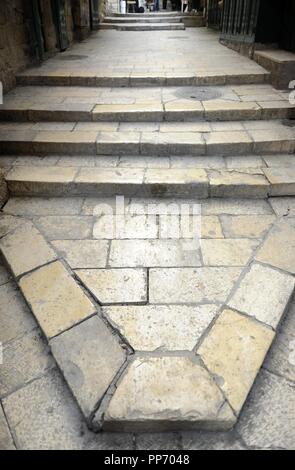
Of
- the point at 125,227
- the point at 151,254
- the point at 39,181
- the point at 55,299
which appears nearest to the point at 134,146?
the point at 39,181

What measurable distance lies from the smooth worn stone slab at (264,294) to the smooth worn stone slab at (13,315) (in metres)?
1.58

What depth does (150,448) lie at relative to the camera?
1807 mm

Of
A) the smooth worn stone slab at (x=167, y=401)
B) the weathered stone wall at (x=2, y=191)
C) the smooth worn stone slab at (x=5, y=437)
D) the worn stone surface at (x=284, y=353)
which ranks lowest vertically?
the smooth worn stone slab at (x=5, y=437)

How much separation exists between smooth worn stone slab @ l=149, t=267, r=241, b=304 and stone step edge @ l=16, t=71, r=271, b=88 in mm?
4132

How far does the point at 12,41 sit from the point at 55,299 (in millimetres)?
5295

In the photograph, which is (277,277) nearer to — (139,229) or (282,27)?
(139,229)

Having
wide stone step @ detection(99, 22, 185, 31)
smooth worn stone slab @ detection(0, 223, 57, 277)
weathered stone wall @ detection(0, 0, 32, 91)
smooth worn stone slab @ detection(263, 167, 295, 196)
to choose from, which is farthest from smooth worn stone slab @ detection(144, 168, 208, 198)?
wide stone step @ detection(99, 22, 185, 31)

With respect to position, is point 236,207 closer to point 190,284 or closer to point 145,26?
point 190,284

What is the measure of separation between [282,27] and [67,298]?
20.6ft

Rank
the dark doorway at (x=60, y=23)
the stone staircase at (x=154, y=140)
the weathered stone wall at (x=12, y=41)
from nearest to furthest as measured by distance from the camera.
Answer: the stone staircase at (x=154, y=140) → the weathered stone wall at (x=12, y=41) → the dark doorway at (x=60, y=23)

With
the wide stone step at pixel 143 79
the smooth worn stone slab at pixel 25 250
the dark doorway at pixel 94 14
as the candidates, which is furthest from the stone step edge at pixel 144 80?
the dark doorway at pixel 94 14

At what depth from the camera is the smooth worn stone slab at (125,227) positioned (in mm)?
3150

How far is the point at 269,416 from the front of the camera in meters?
1.90

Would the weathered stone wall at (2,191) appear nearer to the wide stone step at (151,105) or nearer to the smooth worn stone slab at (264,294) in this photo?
the wide stone step at (151,105)
